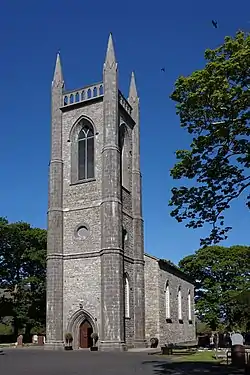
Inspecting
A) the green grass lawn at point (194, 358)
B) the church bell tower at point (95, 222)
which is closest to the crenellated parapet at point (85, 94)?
the church bell tower at point (95, 222)

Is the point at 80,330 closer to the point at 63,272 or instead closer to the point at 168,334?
the point at 63,272

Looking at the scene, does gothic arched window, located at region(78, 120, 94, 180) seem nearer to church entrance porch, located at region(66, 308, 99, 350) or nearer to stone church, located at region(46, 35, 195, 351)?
stone church, located at region(46, 35, 195, 351)

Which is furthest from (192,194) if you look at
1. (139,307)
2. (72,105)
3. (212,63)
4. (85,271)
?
(72,105)

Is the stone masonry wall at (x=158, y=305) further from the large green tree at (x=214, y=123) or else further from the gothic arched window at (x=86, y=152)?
the large green tree at (x=214, y=123)

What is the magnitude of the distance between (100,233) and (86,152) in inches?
291

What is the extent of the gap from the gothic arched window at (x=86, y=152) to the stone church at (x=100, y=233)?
0.29 ft

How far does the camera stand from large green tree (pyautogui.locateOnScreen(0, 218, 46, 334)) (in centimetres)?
5391

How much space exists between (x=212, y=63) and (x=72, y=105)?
29.0 metres

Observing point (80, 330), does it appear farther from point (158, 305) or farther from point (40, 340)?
point (40, 340)

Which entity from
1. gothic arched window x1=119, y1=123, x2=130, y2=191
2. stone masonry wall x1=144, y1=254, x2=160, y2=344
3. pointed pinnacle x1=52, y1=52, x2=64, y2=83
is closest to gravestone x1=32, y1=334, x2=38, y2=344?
stone masonry wall x1=144, y1=254, x2=160, y2=344

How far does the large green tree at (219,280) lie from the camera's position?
5972 cm

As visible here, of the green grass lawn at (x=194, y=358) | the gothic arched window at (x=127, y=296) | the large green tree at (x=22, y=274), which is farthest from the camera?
the large green tree at (x=22, y=274)

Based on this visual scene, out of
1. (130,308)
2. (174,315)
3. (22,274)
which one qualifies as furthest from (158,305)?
(22,274)

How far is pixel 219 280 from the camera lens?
64.1 m
